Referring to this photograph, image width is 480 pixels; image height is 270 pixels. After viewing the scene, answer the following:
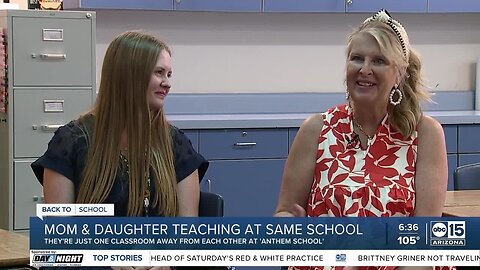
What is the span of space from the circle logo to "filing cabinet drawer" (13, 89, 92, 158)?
2.85 meters

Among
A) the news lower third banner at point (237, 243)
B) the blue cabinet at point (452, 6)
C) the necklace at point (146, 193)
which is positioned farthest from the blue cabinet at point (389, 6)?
the news lower third banner at point (237, 243)

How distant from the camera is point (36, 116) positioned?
14.8 feet

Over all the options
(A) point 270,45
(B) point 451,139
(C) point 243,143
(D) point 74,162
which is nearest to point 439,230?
(D) point 74,162

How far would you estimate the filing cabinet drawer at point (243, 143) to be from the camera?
471 cm

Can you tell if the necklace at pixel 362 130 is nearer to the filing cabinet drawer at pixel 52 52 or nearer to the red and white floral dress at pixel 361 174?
the red and white floral dress at pixel 361 174

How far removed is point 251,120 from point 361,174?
2425 mm

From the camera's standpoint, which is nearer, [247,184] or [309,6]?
[247,184]

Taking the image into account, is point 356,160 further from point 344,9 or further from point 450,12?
point 450,12

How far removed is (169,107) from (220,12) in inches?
25.8

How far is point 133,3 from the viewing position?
486 cm

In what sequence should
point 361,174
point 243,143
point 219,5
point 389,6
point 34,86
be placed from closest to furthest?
point 361,174 < point 34,86 < point 243,143 < point 219,5 < point 389,6

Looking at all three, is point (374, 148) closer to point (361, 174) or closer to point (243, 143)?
point (361, 174)

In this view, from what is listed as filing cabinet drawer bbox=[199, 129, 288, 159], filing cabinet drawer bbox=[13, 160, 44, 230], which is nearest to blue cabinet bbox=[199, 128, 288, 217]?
filing cabinet drawer bbox=[199, 129, 288, 159]

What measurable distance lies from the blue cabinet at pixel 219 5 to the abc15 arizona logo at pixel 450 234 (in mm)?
3128
